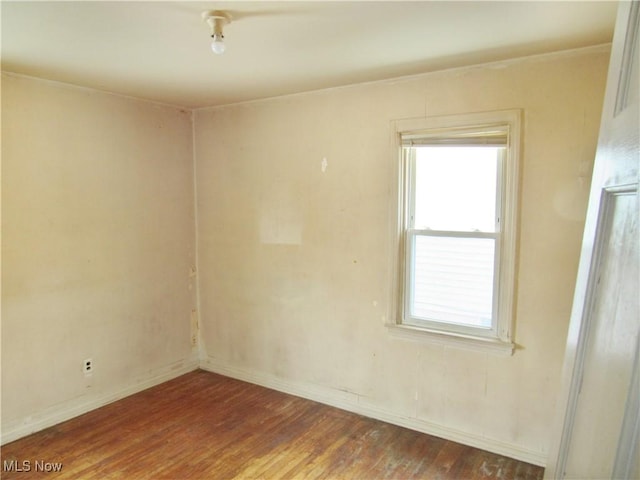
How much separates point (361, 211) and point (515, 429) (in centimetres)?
169

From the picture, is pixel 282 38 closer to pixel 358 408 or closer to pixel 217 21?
pixel 217 21

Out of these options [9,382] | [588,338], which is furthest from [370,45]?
[9,382]

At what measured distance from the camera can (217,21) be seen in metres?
1.81

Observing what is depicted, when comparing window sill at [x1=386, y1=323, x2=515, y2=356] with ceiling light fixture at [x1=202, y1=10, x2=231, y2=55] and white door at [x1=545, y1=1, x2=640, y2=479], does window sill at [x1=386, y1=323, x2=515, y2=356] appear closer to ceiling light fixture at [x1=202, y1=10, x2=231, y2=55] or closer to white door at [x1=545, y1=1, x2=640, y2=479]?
white door at [x1=545, y1=1, x2=640, y2=479]

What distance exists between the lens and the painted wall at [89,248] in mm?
2779

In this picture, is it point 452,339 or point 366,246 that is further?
point 366,246

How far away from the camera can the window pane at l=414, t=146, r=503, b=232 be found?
2662mm

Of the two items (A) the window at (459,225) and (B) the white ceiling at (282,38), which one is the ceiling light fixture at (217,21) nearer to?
(B) the white ceiling at (282,38)

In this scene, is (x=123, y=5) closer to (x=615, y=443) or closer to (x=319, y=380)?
(x=615, y=443)

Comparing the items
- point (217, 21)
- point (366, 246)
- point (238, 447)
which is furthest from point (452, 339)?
point (217, 21)

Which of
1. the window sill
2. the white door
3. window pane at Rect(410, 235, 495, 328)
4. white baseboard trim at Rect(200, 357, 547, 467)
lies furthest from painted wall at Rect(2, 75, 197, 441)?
the white door

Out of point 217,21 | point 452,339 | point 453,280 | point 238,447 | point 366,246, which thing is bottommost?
point 238,447

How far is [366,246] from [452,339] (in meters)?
0.85

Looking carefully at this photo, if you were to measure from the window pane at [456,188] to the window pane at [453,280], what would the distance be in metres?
0.11
